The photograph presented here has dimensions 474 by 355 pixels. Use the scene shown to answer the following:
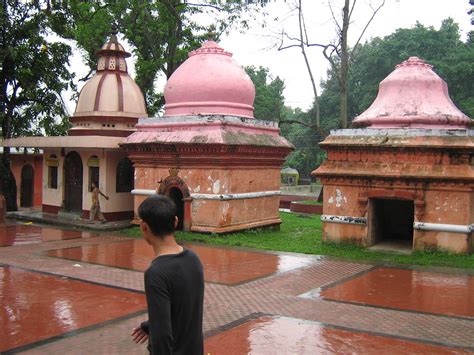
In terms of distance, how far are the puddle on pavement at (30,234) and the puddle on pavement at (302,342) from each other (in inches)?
327

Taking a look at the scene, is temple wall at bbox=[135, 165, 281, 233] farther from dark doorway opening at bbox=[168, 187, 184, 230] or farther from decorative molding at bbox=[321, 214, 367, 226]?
decorative molding at bbox=[321, 214, 367, 226]

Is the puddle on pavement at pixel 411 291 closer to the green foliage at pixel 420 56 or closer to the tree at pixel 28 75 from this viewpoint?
the tree at pixel 28 75

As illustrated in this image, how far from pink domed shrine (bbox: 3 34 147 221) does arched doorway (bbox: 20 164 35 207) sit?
11.9 feet

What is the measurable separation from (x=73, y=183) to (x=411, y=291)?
12.3 metres

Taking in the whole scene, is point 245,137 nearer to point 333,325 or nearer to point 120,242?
point 120,242

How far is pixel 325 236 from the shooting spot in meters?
12.8

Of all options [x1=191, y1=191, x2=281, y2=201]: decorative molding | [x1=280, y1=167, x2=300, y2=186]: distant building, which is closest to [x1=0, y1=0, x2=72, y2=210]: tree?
[x1=191, y1=191, x2=281, y2=201]: decorative molding

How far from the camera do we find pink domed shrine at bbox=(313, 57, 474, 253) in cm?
1124

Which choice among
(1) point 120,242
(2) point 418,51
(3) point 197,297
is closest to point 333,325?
(3) point 197,297

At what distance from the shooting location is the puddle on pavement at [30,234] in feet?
43.4

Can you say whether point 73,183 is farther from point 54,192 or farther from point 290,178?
point 290,178

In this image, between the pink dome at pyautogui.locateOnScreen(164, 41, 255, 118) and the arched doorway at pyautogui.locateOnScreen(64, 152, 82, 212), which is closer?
the pink dome at pyautogui.locateOnScreen(164, 41, 255, 118)

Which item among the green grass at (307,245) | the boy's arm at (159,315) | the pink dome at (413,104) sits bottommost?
the green grass at (307,245)

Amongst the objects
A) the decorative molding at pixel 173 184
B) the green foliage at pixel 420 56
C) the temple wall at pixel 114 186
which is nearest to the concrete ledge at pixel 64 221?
the temple wall at pixel 114 186
